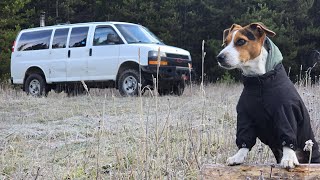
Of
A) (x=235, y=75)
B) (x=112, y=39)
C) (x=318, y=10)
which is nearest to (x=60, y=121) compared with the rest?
(x=112, y=39)

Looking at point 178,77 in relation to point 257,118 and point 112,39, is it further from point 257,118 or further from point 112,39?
point 257,118

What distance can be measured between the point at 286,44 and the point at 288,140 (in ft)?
62.6

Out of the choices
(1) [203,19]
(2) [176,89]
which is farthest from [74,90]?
(1) [203,19]

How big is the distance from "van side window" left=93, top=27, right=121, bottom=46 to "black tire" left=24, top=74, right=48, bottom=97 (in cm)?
207

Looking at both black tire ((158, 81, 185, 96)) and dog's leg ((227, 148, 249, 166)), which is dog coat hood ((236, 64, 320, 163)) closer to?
dog's leg ((227, 148, 249, 166))

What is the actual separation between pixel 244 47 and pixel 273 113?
60 centimetres

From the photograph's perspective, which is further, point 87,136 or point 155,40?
point 155,40

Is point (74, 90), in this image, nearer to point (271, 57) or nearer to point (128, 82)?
point (128, 82)

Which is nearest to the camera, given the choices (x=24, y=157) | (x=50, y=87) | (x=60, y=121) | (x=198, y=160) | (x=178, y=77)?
(x=198, y=160)

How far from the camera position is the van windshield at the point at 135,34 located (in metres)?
11.7

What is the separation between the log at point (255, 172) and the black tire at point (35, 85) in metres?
10.4

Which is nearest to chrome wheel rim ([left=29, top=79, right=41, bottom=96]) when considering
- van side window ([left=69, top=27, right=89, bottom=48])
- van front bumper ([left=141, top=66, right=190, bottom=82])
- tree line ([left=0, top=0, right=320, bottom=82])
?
van side window ([left=69, top=27, right=89, bottom=48])

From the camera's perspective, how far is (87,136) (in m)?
5.52

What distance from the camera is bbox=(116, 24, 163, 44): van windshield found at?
1169 cm
